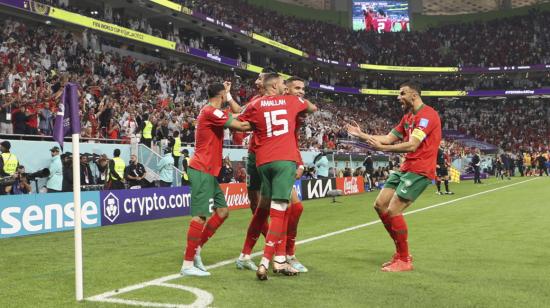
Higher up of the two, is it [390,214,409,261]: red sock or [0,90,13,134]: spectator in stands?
[0,90,13,134]: spectator in stands

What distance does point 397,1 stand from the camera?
6819 cm

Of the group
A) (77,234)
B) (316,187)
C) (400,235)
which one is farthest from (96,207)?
(316,187)

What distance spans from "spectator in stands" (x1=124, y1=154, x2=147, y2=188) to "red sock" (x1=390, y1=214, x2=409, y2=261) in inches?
440

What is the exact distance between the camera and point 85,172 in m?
15.5

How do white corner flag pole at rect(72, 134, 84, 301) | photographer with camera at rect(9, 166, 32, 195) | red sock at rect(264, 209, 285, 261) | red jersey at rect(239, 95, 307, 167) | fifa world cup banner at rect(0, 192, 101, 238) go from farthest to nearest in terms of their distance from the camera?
photographer with camera at rect(9, 166, 32, 195) < fifa world cup banner at rect(0, 192, 101, 238) < red jersey at rect(239, 95, 307, 167) < red sock at rect(264, 209, 285, 261) < white corner flag pole at rect(72, 134, 84, 301)

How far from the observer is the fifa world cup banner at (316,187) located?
22422 millimetres

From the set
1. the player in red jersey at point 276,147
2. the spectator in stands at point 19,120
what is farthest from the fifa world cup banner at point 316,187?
the player in red jersey at point 276,147

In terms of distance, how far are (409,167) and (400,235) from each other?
88 centimetres

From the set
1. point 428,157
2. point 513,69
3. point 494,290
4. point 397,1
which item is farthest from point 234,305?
point 397,1

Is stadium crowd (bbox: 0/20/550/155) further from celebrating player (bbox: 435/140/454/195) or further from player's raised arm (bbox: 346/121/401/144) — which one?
player's raised arm (bbox: 346/121/401/144)

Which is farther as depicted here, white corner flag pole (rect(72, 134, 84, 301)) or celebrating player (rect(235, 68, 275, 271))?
celebrating player (rect(235, 68, 275, 271))

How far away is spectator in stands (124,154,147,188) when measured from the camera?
1614 centimetres

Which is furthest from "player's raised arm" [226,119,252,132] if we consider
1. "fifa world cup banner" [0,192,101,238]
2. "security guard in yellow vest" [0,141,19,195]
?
"security guard in yellow vest" [0,141,19,195]

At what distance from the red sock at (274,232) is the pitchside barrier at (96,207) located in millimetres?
7465
